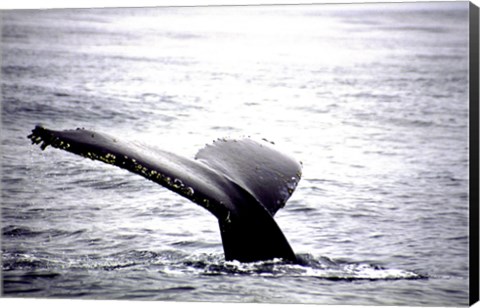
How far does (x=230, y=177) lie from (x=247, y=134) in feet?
10.1

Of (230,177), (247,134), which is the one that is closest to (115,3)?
(247,134)

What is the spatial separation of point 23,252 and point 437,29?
4.43m

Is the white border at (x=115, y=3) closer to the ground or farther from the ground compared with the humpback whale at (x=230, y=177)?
farther from the ground

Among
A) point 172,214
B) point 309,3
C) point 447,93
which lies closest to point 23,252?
point 172,214

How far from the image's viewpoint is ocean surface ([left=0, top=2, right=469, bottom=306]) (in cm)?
869

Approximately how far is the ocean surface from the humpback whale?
1.60 m

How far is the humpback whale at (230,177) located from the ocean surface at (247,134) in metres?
1.60

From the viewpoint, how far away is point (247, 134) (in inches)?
381

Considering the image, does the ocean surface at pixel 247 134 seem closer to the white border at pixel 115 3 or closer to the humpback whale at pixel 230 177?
the white border at pixel 115 3

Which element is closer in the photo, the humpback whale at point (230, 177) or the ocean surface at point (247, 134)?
the humpback whale at point (230, 177)

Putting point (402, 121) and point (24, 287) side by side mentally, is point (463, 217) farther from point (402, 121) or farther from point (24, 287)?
point (24, 287)

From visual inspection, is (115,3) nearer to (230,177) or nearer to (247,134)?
(247,134)

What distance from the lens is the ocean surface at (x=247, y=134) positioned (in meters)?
8.69

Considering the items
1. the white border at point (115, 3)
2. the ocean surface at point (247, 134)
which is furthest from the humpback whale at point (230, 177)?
the white border at point (115, 3)
